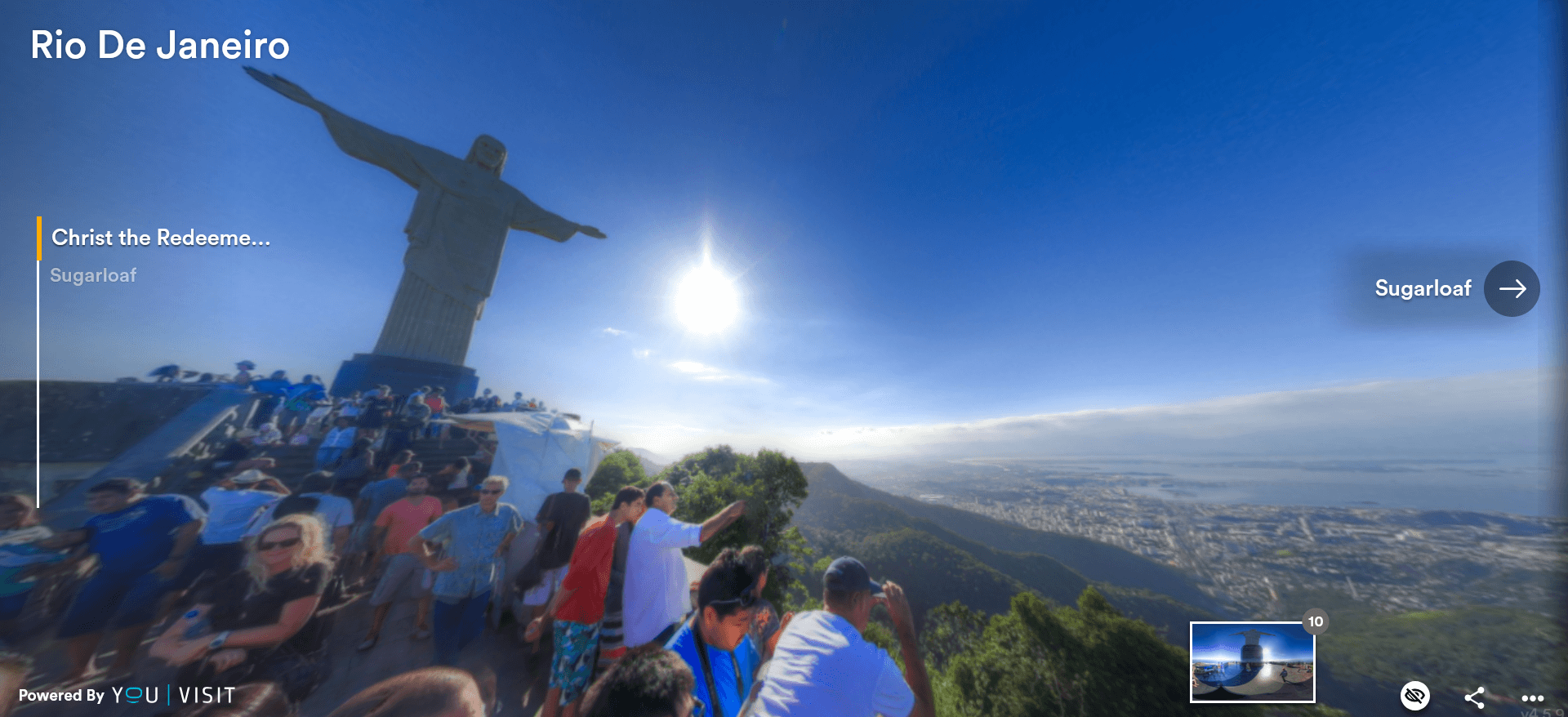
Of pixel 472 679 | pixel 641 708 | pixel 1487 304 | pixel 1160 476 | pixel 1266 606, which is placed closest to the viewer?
pixel 641 708

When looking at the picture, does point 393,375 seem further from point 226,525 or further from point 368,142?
point 226,525

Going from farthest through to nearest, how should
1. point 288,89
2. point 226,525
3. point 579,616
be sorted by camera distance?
point 288,89, point 226,525, point 579,616

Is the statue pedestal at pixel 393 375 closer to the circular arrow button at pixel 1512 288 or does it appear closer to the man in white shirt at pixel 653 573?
the man in white shirt at pixel 653 573

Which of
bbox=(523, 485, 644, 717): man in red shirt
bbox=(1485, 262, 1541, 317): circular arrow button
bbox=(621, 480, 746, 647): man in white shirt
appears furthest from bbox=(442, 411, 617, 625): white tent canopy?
bbox=(1485, 262, 1541, 317): circular arrow button

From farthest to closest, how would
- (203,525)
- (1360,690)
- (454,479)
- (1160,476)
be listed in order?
(1160,476) < (454,479) < (1360,690) < (203,525)

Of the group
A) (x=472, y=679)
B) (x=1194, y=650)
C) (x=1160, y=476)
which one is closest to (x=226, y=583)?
(x=472, y=679)

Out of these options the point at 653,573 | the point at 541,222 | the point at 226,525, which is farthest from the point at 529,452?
the point at 541,222

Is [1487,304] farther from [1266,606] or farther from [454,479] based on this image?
[1266,606]
